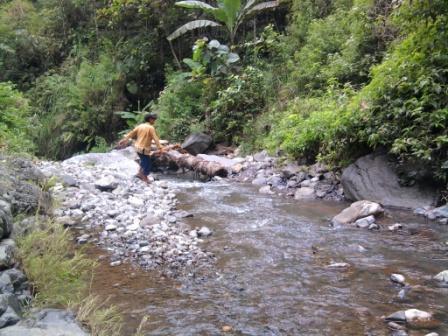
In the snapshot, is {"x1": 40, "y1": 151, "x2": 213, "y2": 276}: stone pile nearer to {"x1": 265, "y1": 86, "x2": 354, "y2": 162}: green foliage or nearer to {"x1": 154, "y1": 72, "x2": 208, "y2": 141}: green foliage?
{"x1": 265, "y1": 86, "x2": 354, "y2": 162}: green foliage

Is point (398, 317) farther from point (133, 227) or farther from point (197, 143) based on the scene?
point (197, 143)

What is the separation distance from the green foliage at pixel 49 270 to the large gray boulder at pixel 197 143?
357 inches

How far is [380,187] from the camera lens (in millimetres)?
7570

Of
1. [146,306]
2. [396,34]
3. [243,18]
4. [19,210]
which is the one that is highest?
[243,18]

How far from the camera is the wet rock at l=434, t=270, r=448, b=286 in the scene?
4457mm

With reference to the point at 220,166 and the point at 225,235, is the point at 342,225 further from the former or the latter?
the point at 220,166

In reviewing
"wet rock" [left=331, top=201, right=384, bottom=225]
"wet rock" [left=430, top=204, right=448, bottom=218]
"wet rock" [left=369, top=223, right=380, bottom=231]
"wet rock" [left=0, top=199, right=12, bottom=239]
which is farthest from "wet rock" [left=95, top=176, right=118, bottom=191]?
"wet rock" [left=430, top=204, right=448, bottom=218]

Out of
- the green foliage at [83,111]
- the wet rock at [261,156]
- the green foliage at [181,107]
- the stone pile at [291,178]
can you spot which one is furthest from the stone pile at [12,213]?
the green foliage at [83,111]

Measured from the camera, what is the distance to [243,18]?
1574 centimetres

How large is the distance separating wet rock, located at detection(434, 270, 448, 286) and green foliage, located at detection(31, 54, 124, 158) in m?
14.7

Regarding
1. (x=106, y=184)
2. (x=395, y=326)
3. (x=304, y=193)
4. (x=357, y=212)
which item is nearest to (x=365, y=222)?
(x=357, y=212)

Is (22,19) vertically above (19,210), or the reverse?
(22,19)

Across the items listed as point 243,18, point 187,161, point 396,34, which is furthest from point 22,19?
point 396,34

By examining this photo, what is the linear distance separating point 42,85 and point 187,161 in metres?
11.3
